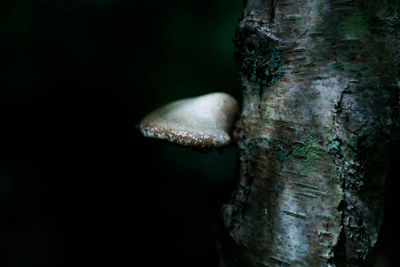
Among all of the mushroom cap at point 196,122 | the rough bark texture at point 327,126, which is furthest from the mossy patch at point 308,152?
the mushroom cap at point 196,122

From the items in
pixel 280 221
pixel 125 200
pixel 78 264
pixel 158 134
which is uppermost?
pixel 158 134

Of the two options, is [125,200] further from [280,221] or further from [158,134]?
[280,221]

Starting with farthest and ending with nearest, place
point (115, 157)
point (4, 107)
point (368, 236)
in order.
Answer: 1. point (115, 157)
2. point (4, 107)
3. point (368, 236)

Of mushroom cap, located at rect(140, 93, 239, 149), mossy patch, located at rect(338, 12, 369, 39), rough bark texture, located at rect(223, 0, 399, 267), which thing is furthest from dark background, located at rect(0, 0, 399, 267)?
mossy patch, located at rect(338, 12, 369, 39)

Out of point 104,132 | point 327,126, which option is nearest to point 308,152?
point 327,126

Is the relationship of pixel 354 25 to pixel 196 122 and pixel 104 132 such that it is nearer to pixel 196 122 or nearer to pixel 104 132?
pixel 196 122

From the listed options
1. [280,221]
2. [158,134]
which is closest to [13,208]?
[158,134]

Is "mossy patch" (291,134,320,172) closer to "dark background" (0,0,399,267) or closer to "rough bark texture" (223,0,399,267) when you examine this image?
"rough bark texture" (223,0,399,267)
